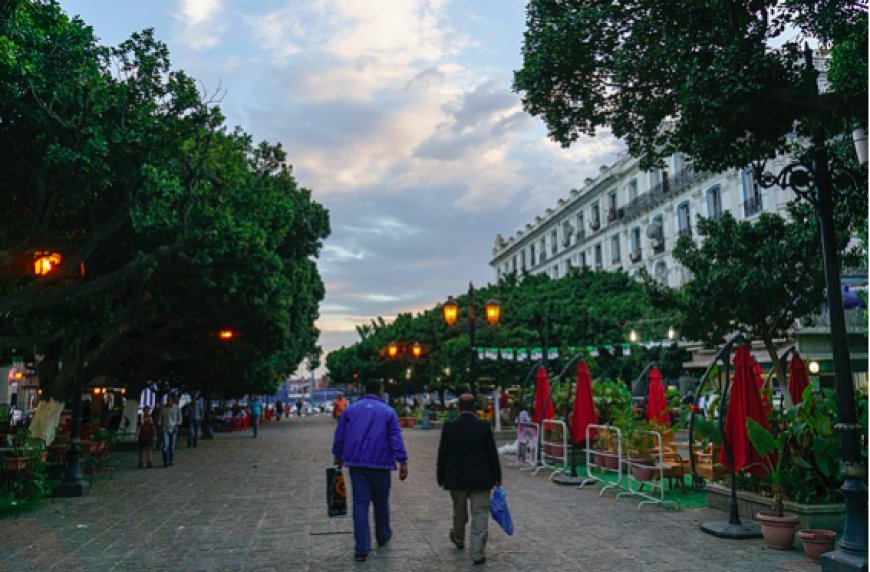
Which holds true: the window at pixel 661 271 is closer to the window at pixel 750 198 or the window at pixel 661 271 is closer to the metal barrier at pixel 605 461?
the window at pixel 750 198

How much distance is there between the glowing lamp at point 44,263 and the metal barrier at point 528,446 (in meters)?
10.7

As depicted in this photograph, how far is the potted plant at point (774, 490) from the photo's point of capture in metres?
7.77

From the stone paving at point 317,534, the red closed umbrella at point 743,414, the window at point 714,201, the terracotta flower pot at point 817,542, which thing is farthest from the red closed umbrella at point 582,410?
the window at point 714,201

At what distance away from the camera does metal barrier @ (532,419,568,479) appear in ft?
50.6

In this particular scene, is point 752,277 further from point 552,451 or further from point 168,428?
point 168,428

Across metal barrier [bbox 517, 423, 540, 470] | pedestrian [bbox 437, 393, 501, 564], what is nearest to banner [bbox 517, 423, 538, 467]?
metal barrier [bbox 517, 423, 540, 470]

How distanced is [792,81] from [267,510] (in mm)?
9218

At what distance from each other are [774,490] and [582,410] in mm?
6045

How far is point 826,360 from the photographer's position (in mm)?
29328

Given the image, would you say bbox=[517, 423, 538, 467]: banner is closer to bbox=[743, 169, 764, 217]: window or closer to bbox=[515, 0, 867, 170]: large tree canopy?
bbox=[515, 0, 867, 170]: large tree canopy

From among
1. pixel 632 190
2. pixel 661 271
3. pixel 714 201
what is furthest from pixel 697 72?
pixel 632 190

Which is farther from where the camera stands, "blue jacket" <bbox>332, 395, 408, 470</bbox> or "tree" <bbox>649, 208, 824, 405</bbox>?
"tree" <bbox>649, 208, 824, 405</bbox>

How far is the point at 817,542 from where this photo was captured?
719cm

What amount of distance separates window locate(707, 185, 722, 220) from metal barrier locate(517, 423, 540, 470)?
23.2 metres
